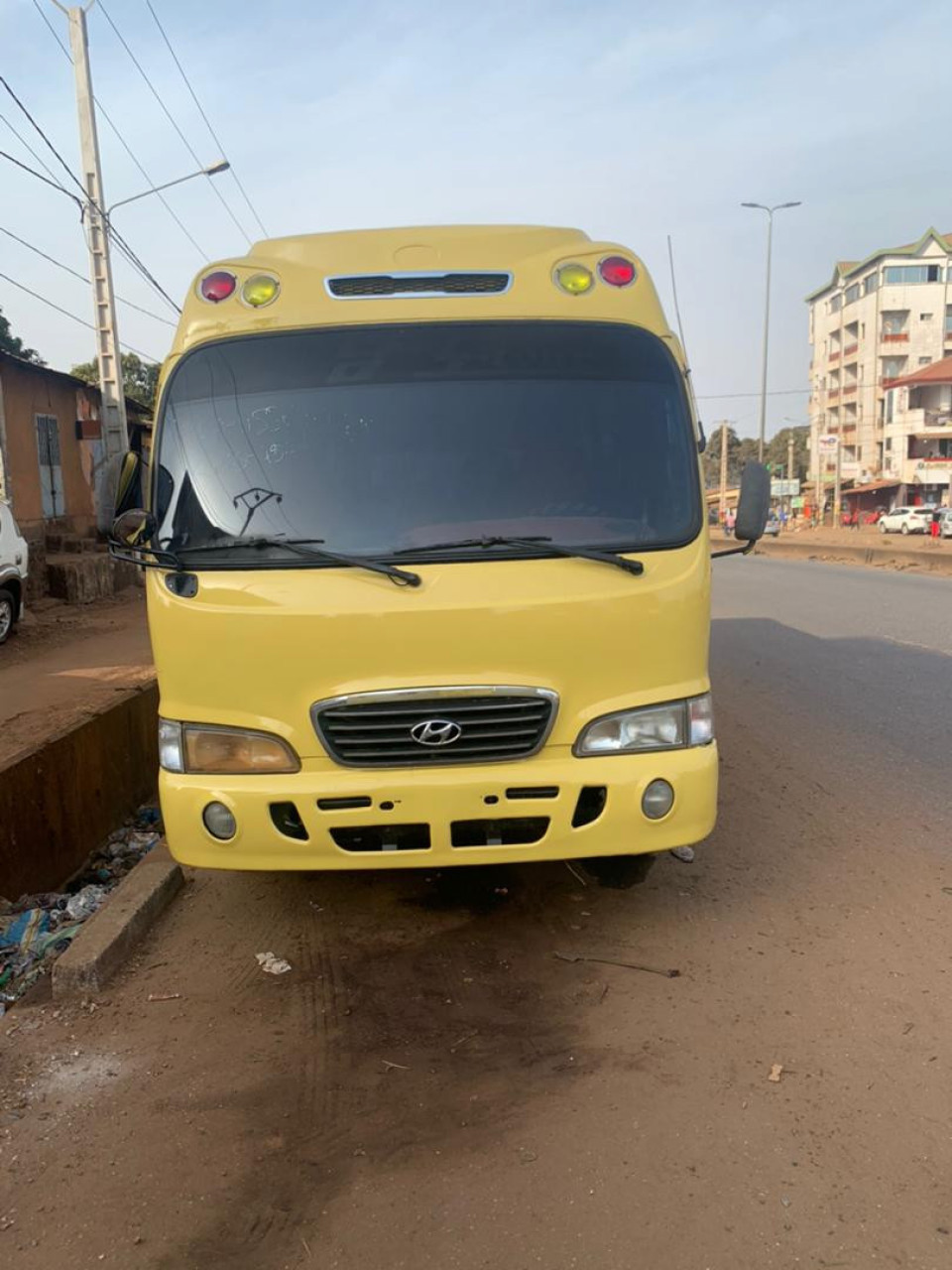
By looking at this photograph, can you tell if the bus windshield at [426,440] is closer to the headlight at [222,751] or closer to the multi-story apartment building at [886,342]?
the headlight at [222,751]

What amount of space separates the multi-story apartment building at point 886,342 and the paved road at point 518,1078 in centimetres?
6092

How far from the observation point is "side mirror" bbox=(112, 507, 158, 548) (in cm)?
376

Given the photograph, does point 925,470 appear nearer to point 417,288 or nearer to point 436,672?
point 417,288

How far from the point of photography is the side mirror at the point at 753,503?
4.09m

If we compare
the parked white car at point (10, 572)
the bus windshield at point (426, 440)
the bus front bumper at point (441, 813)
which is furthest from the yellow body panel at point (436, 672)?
the parked white car at point (10, 572)

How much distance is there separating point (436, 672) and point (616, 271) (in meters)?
1.86

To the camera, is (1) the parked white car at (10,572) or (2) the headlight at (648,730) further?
(1) the parked white car at (10,572)

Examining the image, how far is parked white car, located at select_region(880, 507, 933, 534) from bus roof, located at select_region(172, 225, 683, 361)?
46.8 metres

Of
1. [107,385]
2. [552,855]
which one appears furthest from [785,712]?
[107,385]

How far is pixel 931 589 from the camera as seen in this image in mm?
17219

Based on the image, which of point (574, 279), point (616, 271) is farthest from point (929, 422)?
point (574, 279)

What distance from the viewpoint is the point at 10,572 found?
11.9 m

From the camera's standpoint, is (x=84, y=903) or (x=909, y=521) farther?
(x=909, y=521)

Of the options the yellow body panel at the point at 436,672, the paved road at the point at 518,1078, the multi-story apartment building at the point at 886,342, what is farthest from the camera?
the multi-story apartment building at the point at 886,342
